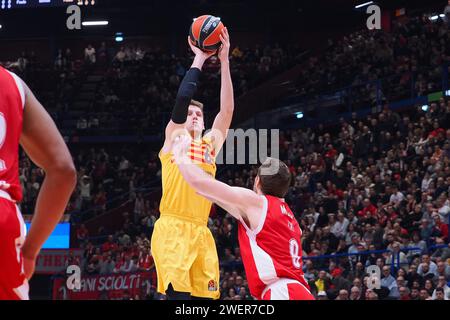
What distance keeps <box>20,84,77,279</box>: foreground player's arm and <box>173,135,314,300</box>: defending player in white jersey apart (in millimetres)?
1873

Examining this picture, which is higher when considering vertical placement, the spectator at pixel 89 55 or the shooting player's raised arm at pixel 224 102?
the spectator at pixel 89 55

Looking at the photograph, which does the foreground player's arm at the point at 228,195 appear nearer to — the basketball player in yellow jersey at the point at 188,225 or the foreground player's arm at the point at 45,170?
the basketball player in yellow jersey at the point at 188,225

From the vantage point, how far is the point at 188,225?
6422 mm

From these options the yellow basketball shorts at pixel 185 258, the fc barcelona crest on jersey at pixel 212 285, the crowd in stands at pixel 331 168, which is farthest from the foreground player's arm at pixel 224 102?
the crowd in stands at pixel 331 168

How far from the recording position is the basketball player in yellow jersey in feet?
20.3

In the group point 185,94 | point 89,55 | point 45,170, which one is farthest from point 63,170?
point 89,55

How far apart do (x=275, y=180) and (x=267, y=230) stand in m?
0.32

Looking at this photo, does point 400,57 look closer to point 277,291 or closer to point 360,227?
point 360,227

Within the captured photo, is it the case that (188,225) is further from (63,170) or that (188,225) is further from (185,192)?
(63,170)

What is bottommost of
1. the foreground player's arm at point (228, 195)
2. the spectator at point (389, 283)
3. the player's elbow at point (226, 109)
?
the spectator at point (389, 283)

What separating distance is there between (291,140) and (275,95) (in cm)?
463

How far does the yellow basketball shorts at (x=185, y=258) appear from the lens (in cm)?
618

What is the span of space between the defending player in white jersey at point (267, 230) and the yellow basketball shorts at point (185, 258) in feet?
4.33
